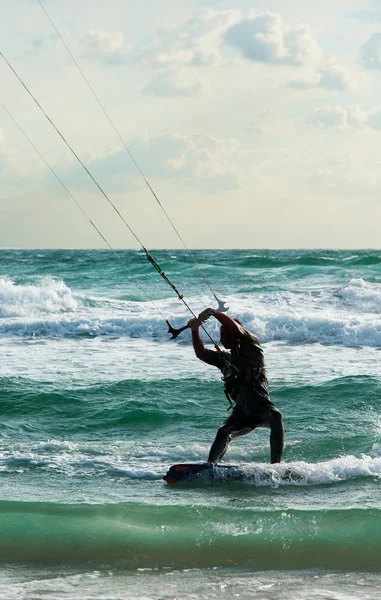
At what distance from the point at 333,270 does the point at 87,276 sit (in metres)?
12.4

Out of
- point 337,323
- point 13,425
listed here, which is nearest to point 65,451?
point 13,425

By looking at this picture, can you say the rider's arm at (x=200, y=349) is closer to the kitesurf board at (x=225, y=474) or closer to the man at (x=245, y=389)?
the man at (x=245, y=389)

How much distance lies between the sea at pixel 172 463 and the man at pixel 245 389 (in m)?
0.31

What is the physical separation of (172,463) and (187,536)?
2398 millimetres

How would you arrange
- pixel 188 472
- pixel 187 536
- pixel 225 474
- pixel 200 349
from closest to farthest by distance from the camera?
1. pixel 187 536
2. pixel 200 349
3. pixel 188 472
4. pixel 225 474

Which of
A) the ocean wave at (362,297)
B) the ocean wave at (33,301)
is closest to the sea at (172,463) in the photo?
the ocean wave at (33,301)

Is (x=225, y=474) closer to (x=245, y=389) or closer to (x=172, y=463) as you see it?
(x=245, y=389)

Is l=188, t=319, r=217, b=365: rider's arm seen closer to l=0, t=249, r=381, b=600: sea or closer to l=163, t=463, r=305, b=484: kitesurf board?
l=163, t=463, r=305, b=484: kitesurf board

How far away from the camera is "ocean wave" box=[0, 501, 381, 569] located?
5.63 meters

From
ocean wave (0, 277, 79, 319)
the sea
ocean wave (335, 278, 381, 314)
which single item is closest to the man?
the sea

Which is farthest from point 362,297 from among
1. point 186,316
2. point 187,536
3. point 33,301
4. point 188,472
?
point 187,536

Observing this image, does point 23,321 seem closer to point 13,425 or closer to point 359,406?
point 13,425

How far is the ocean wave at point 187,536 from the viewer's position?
5629mm

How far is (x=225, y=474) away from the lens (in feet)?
24.7
